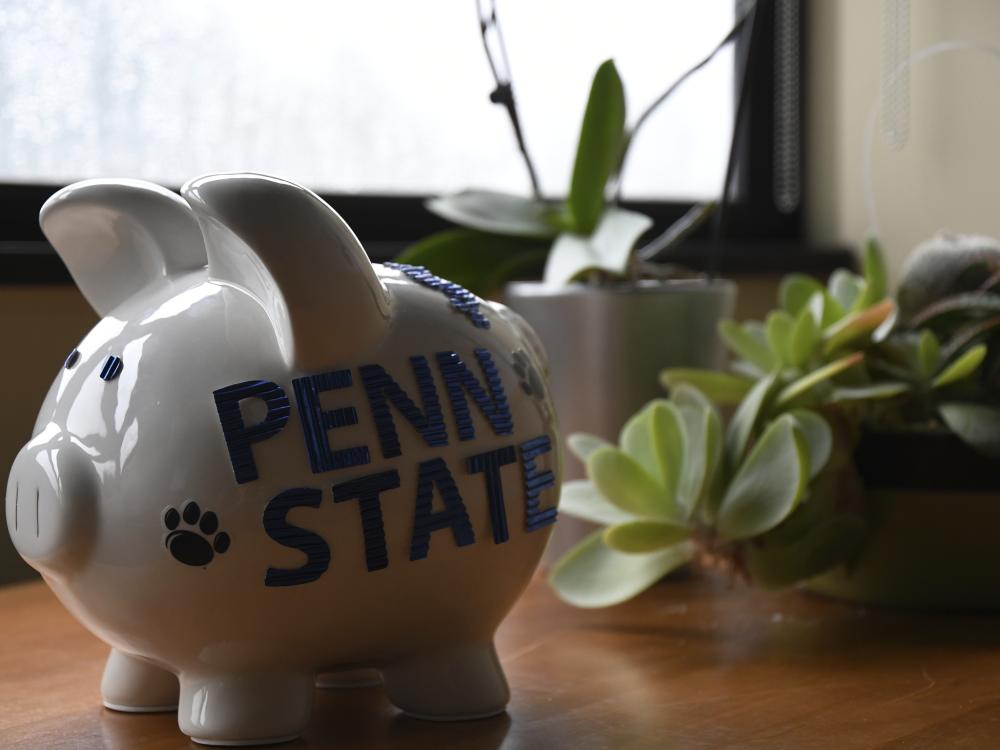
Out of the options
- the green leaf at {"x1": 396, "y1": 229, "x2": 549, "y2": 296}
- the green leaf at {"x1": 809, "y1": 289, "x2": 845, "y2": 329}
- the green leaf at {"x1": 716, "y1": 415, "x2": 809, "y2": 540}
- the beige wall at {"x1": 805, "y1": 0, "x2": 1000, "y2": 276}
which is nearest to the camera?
the green leaf at {"x1": 716, "y1": 415, "x2": 809, "y2": 540}

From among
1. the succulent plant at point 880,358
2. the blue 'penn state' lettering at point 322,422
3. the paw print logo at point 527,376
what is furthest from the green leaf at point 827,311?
the blue 'penn state' lettering at point 322,422

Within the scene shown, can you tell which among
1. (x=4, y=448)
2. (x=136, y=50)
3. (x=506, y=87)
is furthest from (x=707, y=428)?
(x=136, y=50)

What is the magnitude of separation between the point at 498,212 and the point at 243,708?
43cm

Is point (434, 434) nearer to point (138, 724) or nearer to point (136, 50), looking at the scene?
point (138, 724)

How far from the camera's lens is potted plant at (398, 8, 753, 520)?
0.74 meters

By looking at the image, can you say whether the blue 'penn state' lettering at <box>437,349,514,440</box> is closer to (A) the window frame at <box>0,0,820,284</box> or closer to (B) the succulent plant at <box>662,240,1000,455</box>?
(B) the succulent plant at <box>662,240,1000,455</box>

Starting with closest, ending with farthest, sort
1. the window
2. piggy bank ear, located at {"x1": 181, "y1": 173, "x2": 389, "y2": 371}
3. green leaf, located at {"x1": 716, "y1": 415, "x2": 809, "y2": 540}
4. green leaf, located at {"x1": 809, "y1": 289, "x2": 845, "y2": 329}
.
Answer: piggy bank ear, located at {"x1": 181, "y1": 173, "x2": 389, "y2": 371}, green leaf, located at {"x1": 716, "y1": 415, "x2": 809, "y2": 540}, green leaf, located at {"x1": 809, "y1": 289, "x2": 845, "y2": 329}, the window

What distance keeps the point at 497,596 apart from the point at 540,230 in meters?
0.36

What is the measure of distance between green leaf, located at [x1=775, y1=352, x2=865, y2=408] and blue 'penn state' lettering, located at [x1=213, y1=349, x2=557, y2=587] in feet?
0.71


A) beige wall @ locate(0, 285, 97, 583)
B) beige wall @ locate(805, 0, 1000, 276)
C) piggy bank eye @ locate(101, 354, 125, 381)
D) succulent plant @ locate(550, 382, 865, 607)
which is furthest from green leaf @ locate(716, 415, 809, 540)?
beige wall @ locate(805, 0, 1000, 276)

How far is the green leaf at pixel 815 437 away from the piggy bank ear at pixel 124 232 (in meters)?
0.31

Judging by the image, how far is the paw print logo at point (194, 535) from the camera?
0.41 metres

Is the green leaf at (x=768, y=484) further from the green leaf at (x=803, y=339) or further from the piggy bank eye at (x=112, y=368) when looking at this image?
the piggy bank eye at (x=112, y=368)

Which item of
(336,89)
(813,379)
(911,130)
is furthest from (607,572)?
(911,130)
